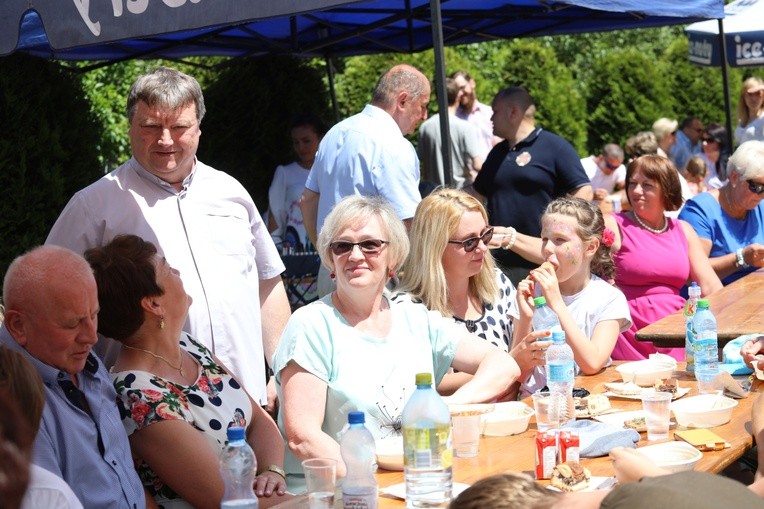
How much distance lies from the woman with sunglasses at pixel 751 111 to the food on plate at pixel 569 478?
25.8 ft

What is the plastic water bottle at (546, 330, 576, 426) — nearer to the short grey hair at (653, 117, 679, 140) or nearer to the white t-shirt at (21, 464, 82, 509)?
the white t-shirt at (21, 464, 82, 509)

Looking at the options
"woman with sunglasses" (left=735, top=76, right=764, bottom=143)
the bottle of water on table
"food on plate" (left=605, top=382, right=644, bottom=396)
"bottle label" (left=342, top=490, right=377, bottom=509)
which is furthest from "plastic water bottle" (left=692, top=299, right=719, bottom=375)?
"woman with sunglasses" (left=735, top=76, right=764, bottom=143)

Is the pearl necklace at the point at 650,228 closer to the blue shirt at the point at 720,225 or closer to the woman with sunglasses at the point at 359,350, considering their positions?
the blue shirt at the point at 720,225

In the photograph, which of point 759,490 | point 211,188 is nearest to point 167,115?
point 211,188

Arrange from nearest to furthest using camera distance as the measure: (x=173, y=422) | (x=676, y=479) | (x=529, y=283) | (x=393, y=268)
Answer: (x=676, y=479)
(x=173, y=422)
(x=393, y=268)
(x=529, y=283)

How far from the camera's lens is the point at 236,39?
825 centimetres

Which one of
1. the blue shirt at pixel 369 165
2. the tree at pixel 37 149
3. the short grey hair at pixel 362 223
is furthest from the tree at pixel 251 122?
the short grey hair at pixel 362 223

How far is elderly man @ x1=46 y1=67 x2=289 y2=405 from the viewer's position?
12.9ft

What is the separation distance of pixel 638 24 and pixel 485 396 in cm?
544

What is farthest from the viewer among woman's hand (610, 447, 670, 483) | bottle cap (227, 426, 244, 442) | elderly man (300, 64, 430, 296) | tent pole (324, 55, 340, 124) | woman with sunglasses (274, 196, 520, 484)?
tent pole (324, 55, 340, 124)

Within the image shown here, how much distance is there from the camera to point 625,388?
412 cm

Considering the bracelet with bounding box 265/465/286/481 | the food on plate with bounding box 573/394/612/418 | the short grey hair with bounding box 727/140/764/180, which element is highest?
the short grey hair with bounding box 727/140/764/180

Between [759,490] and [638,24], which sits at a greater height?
[638,24]

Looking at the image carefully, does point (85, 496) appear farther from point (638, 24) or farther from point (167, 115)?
point (638, 24)
